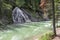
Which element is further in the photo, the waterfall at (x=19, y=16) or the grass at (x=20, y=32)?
the waterfall at (x=19, y=16)

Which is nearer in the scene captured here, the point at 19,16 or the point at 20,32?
the point at 20,32

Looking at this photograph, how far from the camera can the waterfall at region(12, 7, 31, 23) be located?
3139cm

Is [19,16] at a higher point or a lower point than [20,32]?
lower

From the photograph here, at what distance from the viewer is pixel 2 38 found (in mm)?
16781

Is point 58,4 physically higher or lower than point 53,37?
higher

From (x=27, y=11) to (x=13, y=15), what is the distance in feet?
12.0

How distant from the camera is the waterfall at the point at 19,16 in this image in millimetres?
31391

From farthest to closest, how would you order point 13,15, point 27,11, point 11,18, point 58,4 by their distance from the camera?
point 27,11
point 13,15
point 11,18
point 58,4

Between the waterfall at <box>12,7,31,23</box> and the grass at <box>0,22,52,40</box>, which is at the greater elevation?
the grass at <box>0,22,52,40</box>

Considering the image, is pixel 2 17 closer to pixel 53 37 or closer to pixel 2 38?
pixel 2 38

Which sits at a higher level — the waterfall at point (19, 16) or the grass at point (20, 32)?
the grass at point (20, 32)

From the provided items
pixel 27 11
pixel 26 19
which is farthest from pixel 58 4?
pixel 27 11

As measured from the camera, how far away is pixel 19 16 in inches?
1264

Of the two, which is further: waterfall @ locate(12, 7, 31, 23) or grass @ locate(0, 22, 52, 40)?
waterfall @ locate(12, 7, 31, 23)
